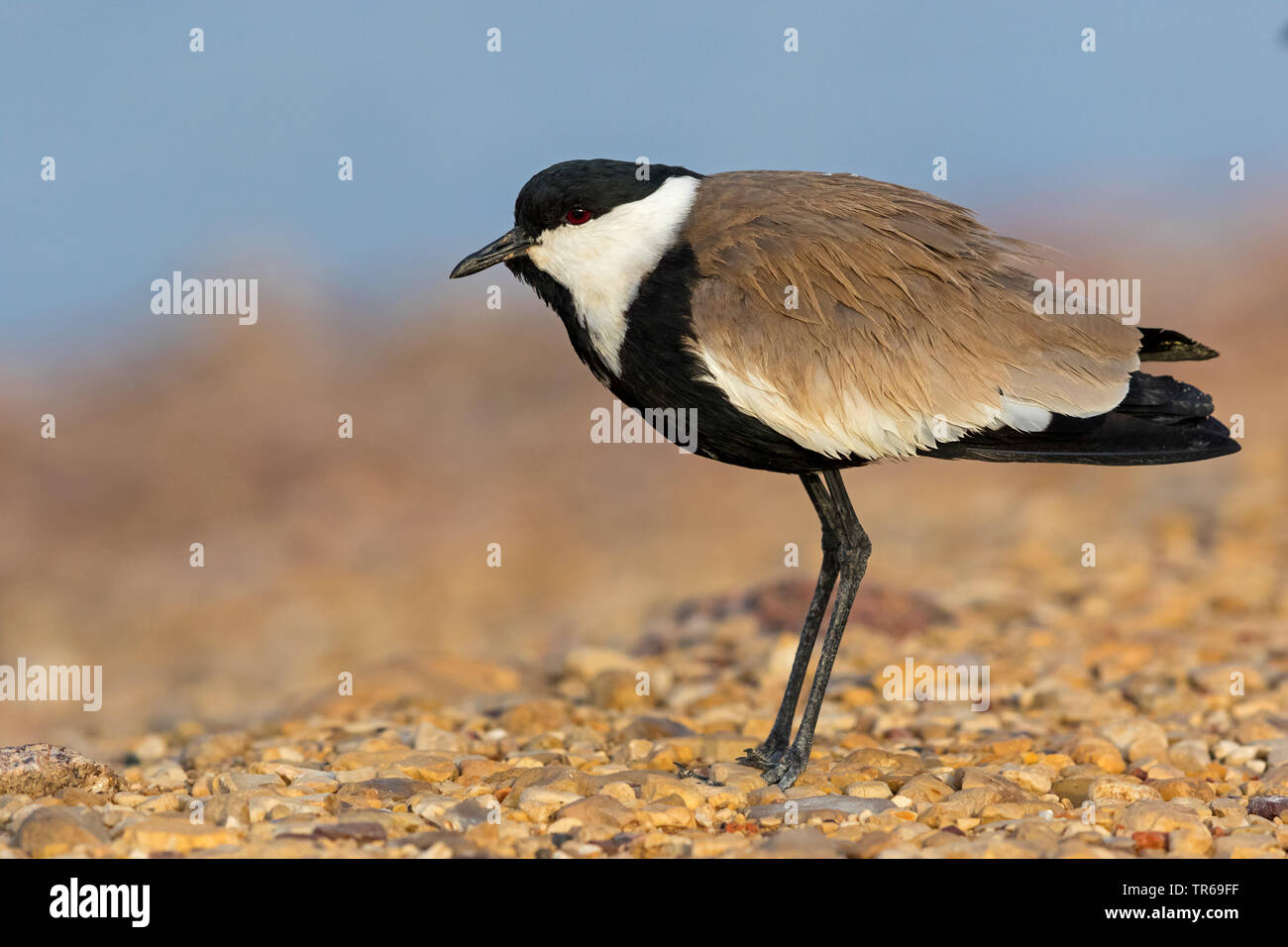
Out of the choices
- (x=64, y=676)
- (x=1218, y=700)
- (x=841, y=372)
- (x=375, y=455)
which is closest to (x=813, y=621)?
(x=841, y=372)

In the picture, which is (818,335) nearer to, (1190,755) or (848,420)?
(848,420)

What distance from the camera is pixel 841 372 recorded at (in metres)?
6.11

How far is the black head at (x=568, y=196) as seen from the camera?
6.34 metres

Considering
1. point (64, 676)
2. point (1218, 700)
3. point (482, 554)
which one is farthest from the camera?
point (482, 554)

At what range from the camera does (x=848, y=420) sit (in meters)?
6.11

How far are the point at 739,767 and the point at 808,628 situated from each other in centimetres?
89

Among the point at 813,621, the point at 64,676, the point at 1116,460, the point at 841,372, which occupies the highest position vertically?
the point at 841,372

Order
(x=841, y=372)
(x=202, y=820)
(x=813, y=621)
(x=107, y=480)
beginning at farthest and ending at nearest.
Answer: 1. (x=107, y=480)
2. (x=813, y=621)
3. (x=841, y=372)
4. (x=202, y=820)

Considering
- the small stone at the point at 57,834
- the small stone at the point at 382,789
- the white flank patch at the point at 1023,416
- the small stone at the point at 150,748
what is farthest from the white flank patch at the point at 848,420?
the small stone at the point at 150,748

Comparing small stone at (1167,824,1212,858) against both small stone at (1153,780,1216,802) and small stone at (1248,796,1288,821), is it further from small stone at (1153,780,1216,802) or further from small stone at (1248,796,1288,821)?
small stone at (1153,780,1216,802)

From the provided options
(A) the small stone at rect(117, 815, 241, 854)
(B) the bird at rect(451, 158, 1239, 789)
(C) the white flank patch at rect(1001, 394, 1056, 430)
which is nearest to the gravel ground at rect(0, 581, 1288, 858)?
(A) the small stone at rect(117, 815, 241, 854)

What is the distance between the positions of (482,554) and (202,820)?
421 inches

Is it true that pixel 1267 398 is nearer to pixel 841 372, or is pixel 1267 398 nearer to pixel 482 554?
pixel 482 554

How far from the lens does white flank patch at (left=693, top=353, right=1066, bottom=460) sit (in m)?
6.04
